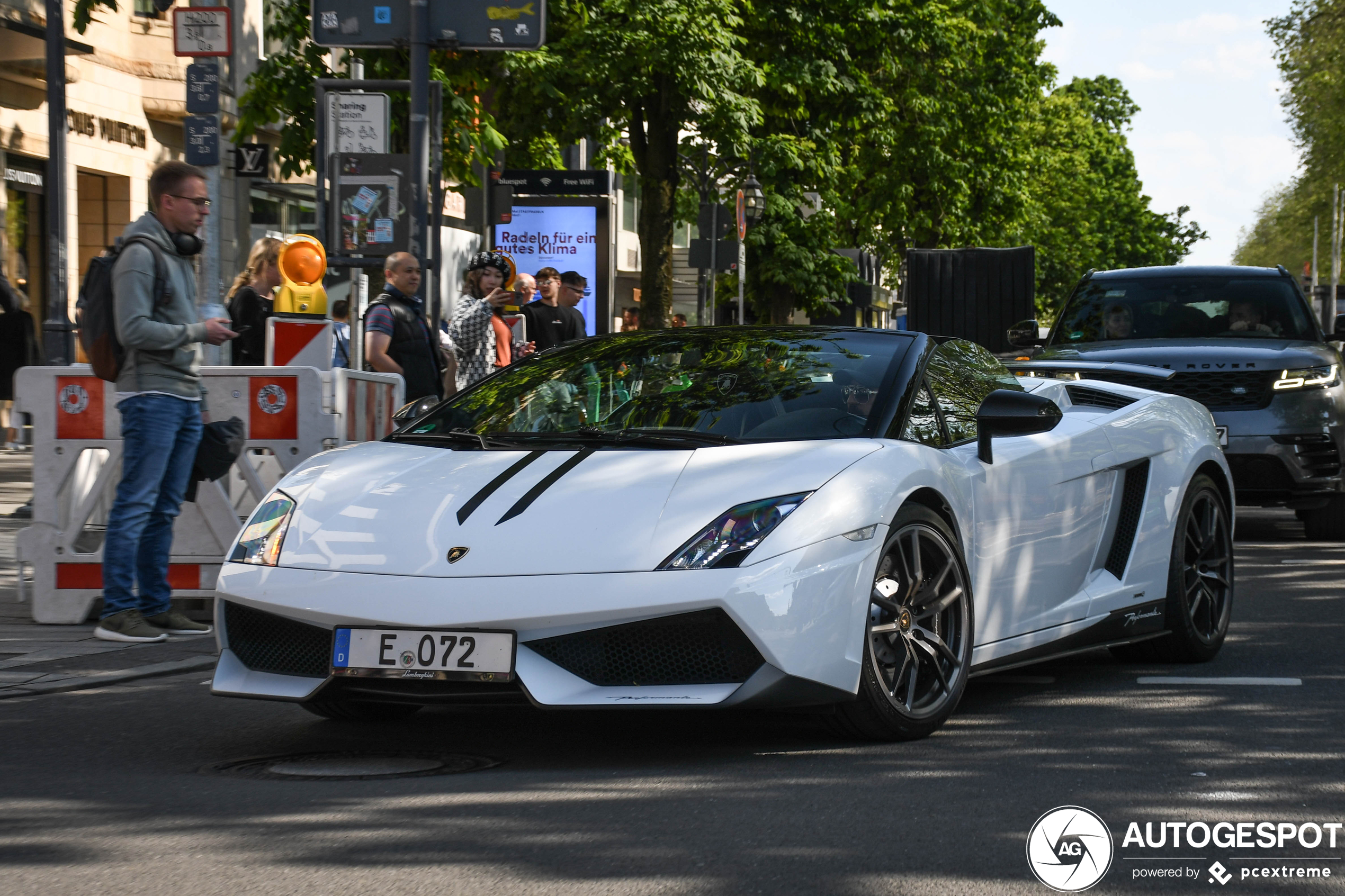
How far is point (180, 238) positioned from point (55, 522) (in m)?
1.55

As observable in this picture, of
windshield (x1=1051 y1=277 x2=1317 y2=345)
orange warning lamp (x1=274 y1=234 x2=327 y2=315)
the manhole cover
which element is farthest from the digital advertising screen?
the manhole cover

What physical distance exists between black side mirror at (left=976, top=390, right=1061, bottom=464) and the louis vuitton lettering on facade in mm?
19296

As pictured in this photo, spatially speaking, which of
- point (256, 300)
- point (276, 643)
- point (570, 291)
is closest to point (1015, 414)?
point (276, 643)

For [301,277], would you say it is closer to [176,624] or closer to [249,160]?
[176,624]

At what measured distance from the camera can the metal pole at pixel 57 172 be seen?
1617 centimetres

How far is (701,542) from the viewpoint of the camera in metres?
4.90

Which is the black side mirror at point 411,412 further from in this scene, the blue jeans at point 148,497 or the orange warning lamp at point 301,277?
the orange warning lamp at point 301,277

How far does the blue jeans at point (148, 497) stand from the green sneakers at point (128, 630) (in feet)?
0.11

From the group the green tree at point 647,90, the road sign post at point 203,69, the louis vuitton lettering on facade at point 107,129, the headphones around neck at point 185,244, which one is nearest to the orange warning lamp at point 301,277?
the road sign post at point 203,69

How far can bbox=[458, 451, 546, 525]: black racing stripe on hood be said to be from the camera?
513cm

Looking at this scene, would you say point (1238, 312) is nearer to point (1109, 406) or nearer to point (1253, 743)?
point (1109, 406)

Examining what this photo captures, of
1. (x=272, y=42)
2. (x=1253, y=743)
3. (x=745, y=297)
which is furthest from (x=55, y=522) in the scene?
(x=745, y=297)

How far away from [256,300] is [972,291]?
1428cm

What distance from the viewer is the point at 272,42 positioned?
90.4 ft
